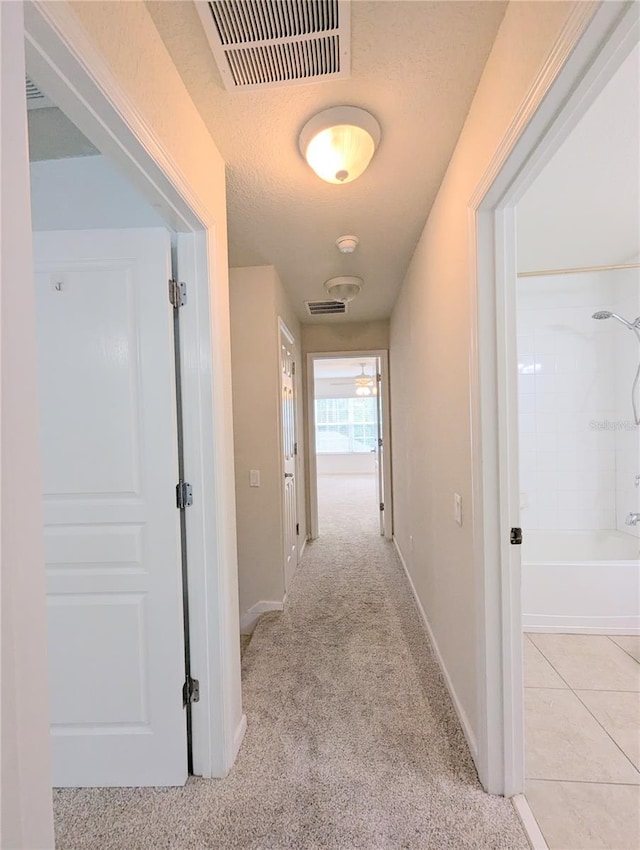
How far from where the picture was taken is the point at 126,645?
1425 mm

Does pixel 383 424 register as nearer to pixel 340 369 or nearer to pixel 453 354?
pixel 453 354

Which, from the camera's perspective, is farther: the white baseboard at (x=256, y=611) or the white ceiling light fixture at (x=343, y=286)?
the white ceiling light fixture at (x=343, y=286)

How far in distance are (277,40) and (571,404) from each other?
307cm

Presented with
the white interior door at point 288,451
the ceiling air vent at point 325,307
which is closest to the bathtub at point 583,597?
the white interior door at point 288,451

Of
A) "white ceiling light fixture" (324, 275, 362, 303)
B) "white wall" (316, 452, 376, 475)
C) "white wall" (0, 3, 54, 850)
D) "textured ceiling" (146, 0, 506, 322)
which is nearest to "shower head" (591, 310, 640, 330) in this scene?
"textured ceiling" (146, 0, 506, 322)

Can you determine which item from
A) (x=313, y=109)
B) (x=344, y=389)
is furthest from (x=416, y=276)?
(x=344, y=389)

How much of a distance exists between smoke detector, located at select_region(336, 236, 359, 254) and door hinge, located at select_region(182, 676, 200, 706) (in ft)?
7.78

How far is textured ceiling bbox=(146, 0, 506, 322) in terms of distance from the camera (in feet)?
3.58

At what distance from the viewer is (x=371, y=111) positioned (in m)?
1.41

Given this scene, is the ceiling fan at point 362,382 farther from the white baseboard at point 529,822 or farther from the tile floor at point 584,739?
the white baseboard at point 529,822

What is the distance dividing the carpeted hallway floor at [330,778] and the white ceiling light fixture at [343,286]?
2.53 m

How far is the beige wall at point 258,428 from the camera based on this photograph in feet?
9.13

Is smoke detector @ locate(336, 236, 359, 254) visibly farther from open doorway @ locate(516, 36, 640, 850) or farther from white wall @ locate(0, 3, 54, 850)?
white wall @ locate(0, 3, 54, 850)

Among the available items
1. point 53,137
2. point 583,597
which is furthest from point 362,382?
point 53,137
